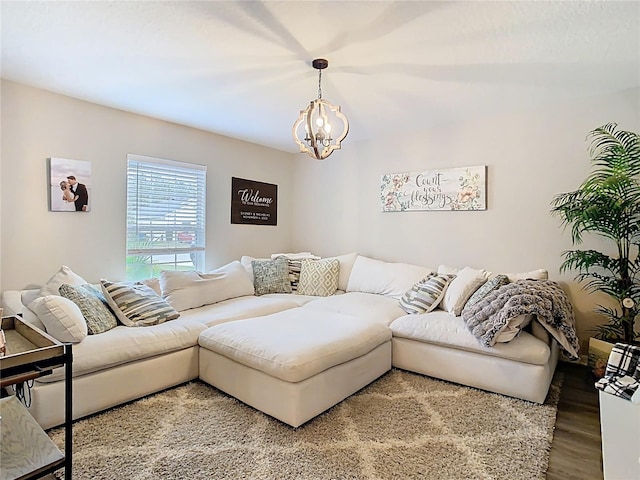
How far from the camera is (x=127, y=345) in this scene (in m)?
2.41

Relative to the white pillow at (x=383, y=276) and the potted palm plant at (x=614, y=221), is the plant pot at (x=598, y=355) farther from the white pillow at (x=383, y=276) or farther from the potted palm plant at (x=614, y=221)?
the white pillow at (x=383, y=276)

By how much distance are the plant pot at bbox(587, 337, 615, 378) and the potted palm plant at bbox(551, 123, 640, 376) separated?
3cm

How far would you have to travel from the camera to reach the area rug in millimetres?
1754

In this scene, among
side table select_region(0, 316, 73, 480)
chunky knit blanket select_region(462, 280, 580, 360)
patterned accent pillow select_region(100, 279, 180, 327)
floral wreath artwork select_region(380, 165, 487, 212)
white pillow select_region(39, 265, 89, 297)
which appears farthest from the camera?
floral wreath artwork select_region(380, 165, 487, 212)

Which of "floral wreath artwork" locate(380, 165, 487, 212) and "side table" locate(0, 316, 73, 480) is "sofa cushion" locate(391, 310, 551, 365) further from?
"side table" locate(0, 316, 73, 480)

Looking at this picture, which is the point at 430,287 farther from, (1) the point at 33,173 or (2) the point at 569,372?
(1) the point at 33,173

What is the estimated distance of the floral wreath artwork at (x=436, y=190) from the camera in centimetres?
371

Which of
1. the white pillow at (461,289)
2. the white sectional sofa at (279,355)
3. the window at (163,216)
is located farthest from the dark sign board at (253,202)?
the white pillow at (461,289)

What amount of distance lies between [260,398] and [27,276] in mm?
2225

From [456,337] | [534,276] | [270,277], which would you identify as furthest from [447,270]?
[270,277]

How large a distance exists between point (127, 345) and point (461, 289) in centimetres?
267

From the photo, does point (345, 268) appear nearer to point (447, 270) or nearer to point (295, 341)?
point (447, 270)

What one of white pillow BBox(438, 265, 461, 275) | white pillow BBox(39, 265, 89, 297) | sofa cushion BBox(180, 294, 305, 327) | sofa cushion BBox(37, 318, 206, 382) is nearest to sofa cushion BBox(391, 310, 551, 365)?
white pillow BBox(438, 265, 461, 275)

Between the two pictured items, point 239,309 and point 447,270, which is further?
point 447,270
